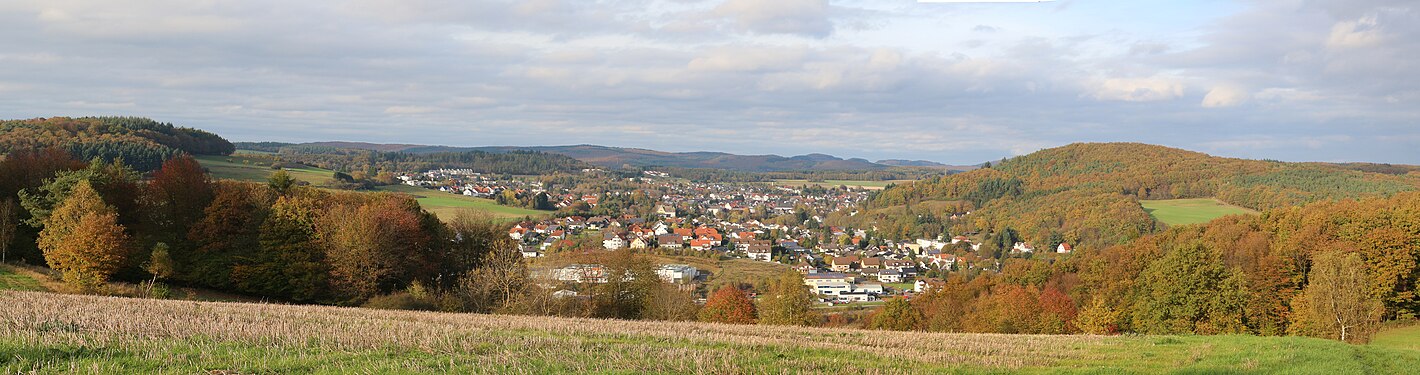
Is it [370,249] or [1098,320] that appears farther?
[1098,320]

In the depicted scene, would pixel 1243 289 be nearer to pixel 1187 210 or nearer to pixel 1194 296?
pixel 1194 296

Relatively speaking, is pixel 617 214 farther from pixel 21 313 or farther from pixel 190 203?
pixel 21 313

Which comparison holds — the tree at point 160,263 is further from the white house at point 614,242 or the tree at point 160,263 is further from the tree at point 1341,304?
the white house at point 614,242

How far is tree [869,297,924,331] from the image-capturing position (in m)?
51.5

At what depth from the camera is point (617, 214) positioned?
510 ft

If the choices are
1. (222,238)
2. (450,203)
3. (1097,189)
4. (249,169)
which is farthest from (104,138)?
(1097,189)

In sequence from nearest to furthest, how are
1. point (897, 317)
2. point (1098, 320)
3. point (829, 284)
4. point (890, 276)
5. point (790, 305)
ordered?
point (1098, 320) → point (790, 305) → point (897, 317) → point (829, 284) → point (890, 276)

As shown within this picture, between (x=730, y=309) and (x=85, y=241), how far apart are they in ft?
102

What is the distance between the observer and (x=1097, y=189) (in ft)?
474

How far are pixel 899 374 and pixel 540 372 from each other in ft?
15.0

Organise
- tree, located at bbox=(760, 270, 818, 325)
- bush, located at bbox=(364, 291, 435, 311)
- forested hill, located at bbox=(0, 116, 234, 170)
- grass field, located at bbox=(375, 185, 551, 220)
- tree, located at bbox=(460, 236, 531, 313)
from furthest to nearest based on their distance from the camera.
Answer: grass field, located at bbox=(375, 185, 551, 220) → forested hill, located at bbox=(0, 116, 234, 170) → tree, located at bbox=(760, 270, 818, 325) → tree, located at bbox=(460, 236, 531, 313) → bush, located at bbox=(364, 291, 435, 311)

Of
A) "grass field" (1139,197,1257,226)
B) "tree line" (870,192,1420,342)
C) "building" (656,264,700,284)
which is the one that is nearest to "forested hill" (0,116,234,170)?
"building" (656,264,700,284)

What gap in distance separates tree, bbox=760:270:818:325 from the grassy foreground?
26967 mm

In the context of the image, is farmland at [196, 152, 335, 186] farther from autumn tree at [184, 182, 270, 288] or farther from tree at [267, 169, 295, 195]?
autumn tree at [184, 182, 270, 288]
